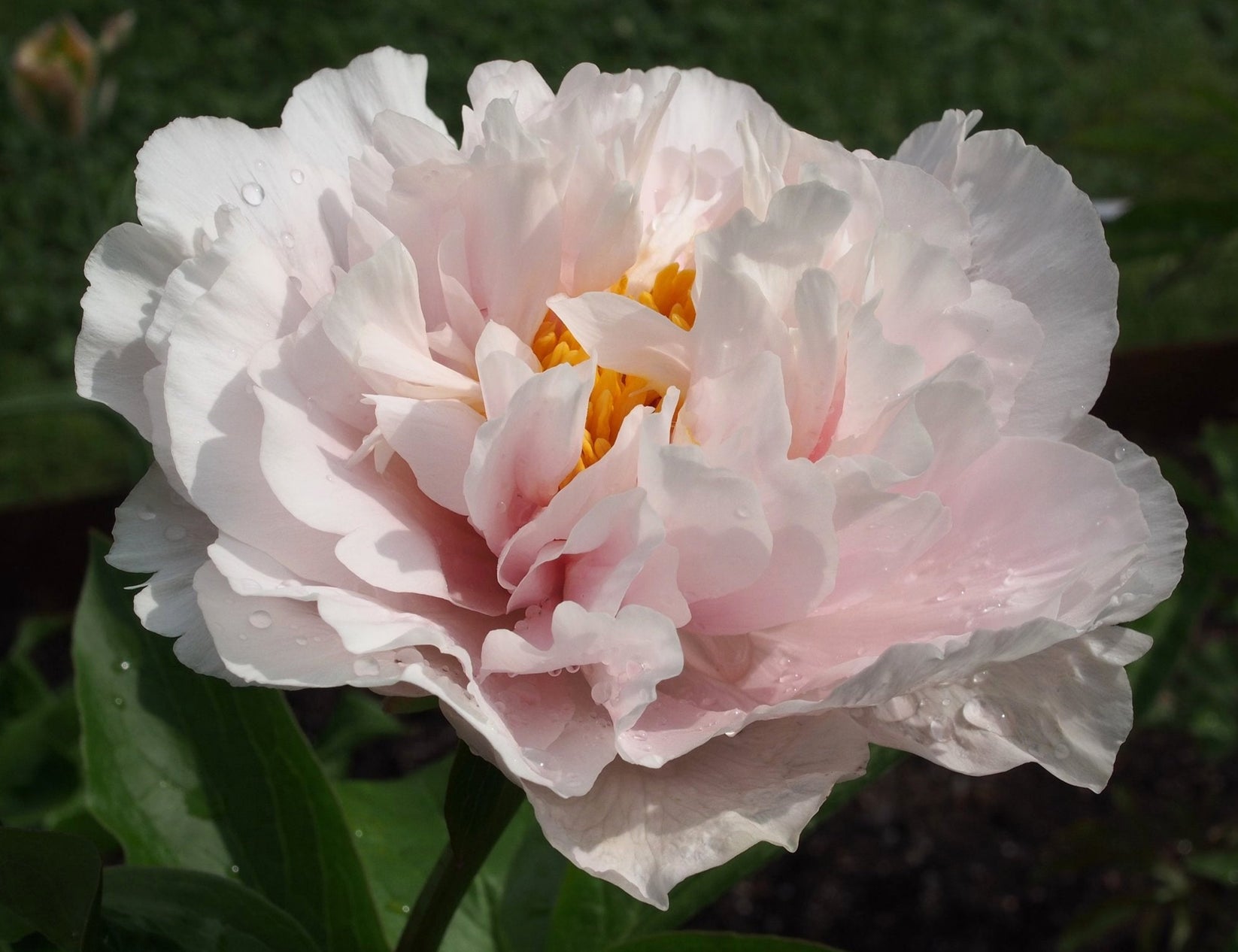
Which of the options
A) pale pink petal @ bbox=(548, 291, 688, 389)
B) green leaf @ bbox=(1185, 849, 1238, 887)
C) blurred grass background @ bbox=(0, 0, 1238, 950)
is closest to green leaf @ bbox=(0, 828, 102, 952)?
pale pink petal @ bbox=(548, 291, 688, 389)

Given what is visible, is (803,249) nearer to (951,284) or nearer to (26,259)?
(951,284)

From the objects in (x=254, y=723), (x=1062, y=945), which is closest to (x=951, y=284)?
→ (x=254, y=723)

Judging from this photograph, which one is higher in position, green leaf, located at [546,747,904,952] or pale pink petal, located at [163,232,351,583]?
pale pink petal, located at [163,232,351,583]

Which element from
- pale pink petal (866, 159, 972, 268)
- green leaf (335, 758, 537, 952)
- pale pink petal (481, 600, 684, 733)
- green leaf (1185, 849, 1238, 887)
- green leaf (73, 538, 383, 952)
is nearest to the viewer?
pale pink petal (481, 600, 684, 733)

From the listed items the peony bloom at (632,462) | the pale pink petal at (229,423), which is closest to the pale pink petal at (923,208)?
the peony bloom at (632,462)

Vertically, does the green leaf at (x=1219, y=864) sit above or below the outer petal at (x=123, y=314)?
below

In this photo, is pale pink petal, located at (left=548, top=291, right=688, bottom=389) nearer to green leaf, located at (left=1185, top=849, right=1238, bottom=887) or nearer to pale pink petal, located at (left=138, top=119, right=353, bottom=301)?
pale pink petal, located at (left=138, top=119, right=353, bottom=301)

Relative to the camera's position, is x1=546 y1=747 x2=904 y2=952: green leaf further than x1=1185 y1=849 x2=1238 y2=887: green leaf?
No

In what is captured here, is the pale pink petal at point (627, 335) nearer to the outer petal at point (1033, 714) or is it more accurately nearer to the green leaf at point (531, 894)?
the outer petal at point (1033, 714)
